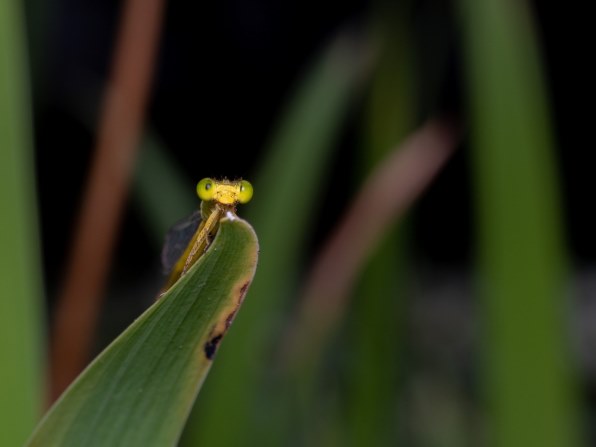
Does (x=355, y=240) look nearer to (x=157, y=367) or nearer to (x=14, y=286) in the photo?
(x=14, y=286)

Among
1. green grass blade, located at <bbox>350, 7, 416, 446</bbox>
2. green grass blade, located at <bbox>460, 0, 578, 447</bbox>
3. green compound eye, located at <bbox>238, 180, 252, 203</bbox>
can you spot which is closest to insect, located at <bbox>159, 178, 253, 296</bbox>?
green compound eye, located at <bbox>238, 180, 252, 203</bbox>

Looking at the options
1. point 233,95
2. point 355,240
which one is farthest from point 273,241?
point 233,95

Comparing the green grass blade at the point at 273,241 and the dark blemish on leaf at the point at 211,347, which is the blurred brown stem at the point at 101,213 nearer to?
the green grass blade at the point at 273,241

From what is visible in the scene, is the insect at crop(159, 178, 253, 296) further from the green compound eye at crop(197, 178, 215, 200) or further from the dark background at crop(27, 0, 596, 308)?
the dark background at crop(27, 0, 596, 308)

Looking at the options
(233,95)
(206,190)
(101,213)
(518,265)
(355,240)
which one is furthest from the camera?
(233,95)

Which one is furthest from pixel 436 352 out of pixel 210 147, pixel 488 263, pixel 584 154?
pixel 488 263

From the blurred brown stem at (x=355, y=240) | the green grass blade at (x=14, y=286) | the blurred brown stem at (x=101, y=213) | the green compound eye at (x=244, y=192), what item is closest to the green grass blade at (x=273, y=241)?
the blurred brown stem at (x=355, y=240)

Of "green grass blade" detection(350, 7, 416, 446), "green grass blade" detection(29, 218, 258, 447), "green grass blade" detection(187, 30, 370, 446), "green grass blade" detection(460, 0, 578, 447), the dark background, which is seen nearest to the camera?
"green grass blade" detection(29, 218, 258, 447)
